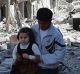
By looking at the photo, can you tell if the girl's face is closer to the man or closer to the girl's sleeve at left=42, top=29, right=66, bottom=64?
the man

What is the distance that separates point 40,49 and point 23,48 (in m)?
0.20

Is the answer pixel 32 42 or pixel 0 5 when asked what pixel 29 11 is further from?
pixel 32 42

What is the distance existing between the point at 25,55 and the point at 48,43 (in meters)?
0.31

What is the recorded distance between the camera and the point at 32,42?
4.21 meters

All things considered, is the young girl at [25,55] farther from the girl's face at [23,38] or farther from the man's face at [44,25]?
the man's face at [44,25]

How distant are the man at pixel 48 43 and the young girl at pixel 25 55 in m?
0.09

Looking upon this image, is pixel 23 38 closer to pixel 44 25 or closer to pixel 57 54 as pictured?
pixel 44 25

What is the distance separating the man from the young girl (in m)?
0.09

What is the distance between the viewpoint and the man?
163 inches

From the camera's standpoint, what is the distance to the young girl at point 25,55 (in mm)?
4094

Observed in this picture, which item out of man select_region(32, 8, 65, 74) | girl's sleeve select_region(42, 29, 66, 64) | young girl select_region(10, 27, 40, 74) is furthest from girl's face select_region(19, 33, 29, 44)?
girl's sleeve select_region(42, 29, 66, 64)

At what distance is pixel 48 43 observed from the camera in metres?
4.20

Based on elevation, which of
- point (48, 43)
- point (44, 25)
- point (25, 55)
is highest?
point (44, 25)

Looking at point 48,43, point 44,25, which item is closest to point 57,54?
point 48,43
